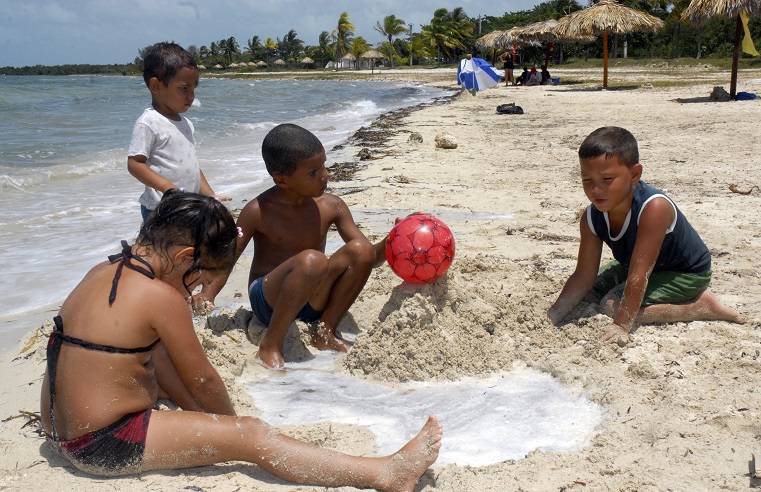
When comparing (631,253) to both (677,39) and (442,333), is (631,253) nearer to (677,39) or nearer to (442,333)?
(442,333)

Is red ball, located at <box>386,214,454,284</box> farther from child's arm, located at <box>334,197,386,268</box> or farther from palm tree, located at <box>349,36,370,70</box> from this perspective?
palm tree, located at <box>349,36,370,70</box>

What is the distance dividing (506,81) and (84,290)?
1253 inches

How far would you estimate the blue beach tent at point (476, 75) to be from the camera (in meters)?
25.6

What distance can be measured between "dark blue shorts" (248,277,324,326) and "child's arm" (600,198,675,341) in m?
1.51

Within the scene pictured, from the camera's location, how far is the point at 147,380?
236 centimetres

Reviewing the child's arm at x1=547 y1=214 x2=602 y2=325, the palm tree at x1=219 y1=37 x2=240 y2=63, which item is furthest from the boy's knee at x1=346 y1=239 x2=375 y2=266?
the palm tree at x1=219 y1=37 x2=240 y2=63

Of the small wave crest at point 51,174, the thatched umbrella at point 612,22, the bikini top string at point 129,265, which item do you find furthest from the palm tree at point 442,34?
the bikini top string at point 129,265

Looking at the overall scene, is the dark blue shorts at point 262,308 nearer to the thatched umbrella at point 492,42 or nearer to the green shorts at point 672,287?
the green shorts at point 672,287

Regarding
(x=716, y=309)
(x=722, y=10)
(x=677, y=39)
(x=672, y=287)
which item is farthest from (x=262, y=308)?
(x=677, y=39)

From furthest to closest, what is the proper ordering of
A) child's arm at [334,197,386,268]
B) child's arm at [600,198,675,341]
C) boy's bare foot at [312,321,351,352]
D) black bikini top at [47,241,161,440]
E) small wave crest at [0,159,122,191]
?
small wave crest at [0,159,122,191], child's arm at [334,197,386,268], boy's bare foot at [312,321,351,352], child's arm at [600,198,675,341], black bikini top at [47,241,161,440]

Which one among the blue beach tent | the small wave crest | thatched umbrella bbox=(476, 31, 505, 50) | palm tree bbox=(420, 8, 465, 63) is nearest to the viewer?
the small wave crest

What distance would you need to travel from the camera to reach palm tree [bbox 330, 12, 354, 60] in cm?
8056

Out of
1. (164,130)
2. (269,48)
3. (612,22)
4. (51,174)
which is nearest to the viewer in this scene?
(164,130)

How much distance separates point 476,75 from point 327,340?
23256mm
